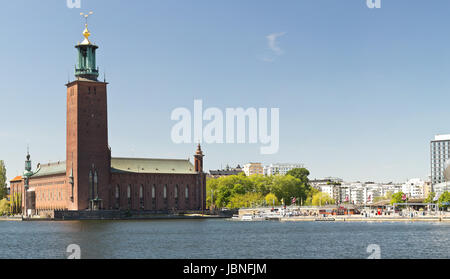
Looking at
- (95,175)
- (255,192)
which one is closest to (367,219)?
(95,175)

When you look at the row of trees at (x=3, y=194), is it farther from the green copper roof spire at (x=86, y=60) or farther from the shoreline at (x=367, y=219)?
the shoreline at (x=367, y=219)

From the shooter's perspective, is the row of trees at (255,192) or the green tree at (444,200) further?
the row of trees at (255,192)

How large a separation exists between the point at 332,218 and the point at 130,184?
143ft

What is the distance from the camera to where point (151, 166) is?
149375 mm

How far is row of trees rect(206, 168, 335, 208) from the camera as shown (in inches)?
6467

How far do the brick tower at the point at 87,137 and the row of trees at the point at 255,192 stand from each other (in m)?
36.6

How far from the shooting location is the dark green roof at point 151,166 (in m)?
144

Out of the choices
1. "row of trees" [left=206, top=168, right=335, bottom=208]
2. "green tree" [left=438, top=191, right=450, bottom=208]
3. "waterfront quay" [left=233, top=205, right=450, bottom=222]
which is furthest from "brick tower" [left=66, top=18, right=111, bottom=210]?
"green tree" [left=438, top=191, right=450, bottom=208]

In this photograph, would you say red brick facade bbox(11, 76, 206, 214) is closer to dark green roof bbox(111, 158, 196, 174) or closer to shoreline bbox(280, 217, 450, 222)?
dark green roof bbox(111, 158, 196, 174)

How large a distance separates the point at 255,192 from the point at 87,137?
53.3 m

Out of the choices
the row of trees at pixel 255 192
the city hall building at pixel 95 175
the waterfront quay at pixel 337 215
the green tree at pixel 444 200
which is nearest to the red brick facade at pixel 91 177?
the city hall building at pixel 95 175

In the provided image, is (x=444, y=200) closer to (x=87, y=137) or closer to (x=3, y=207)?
(x=87, y=137)
